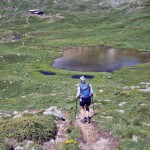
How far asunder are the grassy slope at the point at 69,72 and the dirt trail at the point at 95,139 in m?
0.61

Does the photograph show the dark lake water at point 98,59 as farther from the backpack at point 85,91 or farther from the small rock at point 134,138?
the small rock at point 134,138

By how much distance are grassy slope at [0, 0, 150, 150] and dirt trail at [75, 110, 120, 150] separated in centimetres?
61

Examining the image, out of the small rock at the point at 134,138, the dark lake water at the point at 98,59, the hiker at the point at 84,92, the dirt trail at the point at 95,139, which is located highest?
the hiker at the point at 84,92

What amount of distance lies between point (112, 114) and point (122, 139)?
5.21 metres

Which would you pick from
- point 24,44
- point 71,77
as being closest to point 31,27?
point 24,44

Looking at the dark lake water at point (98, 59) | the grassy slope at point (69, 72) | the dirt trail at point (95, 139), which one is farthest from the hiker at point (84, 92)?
the dark lake water at point (98, 59)

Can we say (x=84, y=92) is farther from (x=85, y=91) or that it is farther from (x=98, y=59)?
(x=98, y=59)

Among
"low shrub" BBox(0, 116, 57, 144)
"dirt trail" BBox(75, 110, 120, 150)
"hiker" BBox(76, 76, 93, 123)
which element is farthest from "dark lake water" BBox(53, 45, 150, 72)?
"low shrub" BBox(0, 116, 57, 144)

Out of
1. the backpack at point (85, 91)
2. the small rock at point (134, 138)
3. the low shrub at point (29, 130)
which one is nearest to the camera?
the small rock at point (134, 138)

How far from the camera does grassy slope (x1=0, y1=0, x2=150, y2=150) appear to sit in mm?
28553

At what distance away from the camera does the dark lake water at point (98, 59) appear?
76.1 m

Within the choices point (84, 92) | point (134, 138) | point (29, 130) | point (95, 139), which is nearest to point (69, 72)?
point (84, 92)

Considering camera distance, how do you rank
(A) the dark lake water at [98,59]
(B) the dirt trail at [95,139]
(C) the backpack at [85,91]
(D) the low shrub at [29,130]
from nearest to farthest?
(B) the dirt trail at [95,139] < (D) the low shrub at [29,130] < (C) the backpack at [85,91] < (A) the dark lake water at [98,59]

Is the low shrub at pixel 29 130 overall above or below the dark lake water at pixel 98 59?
above
